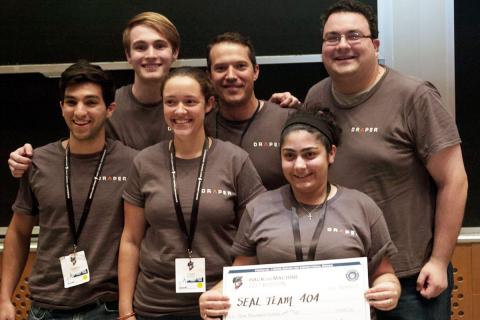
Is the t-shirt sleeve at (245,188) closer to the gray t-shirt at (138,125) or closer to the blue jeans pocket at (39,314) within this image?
the gray t-shirt at (138,125)

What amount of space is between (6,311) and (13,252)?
24 cm

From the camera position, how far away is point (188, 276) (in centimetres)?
188

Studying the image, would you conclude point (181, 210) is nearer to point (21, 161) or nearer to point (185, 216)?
point (185, 216)

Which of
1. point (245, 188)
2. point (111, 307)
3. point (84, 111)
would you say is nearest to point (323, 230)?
point (245, 188)

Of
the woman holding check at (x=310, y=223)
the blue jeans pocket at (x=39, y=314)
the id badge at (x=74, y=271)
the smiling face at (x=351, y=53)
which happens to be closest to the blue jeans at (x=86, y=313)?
the blue jeans pocket at (x=39, y=314)

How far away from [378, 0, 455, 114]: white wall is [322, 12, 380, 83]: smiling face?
952 mm

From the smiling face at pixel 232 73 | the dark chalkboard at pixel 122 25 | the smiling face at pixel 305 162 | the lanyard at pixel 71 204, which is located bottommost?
the lanyard at pixel 71 204

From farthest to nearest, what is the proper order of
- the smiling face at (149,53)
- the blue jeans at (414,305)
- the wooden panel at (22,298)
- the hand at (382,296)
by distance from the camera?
the wooden panel at (22,298), the smiling face at (149,53), the blue jeans at (414,305), the hand at (382,296)

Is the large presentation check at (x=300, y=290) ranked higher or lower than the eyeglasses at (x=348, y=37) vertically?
lower

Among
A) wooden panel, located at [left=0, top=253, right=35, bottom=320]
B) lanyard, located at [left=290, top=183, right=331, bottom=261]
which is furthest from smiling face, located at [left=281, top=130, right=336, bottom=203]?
wooden panel, located at [left=0, top=253, right=35, bottom=320]

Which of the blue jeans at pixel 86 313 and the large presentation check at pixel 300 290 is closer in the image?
the large presentation check at pixel 300 290

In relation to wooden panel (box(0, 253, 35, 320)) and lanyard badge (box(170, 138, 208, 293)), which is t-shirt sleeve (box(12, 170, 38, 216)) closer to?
lanyard badge (box(170, 138, 208, 293))

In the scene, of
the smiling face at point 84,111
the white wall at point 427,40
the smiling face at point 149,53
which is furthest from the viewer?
the white wall at point 427,40

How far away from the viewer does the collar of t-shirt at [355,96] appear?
2.04m
